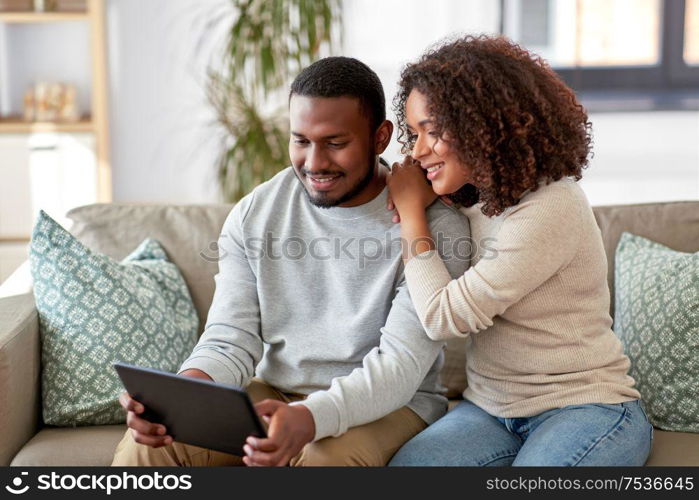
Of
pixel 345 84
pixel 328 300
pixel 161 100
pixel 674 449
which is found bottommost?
pixel 674 449

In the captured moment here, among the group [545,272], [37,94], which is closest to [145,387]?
[545,272]

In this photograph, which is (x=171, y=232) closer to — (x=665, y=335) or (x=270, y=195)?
(x=270, y=195)

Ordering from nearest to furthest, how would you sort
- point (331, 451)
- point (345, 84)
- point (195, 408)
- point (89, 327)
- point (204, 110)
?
point (195, 408) → point (331, 451) → point (345, 84) → point (89, 327) → point (204, 110)

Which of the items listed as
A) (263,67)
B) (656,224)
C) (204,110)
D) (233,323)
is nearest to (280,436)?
(233,323)

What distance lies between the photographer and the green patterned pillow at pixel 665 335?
1739mm

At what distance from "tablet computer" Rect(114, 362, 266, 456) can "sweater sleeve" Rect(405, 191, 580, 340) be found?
0.36 meters

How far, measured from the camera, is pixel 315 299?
1.68 m

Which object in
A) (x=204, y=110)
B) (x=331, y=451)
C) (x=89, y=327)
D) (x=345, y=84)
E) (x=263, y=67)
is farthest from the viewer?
(x=204, y=110)

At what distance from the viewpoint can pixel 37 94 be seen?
3.83 m

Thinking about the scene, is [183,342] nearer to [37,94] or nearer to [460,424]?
[460,424]

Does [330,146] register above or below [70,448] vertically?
above

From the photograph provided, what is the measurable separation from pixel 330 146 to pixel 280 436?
0.51 m
